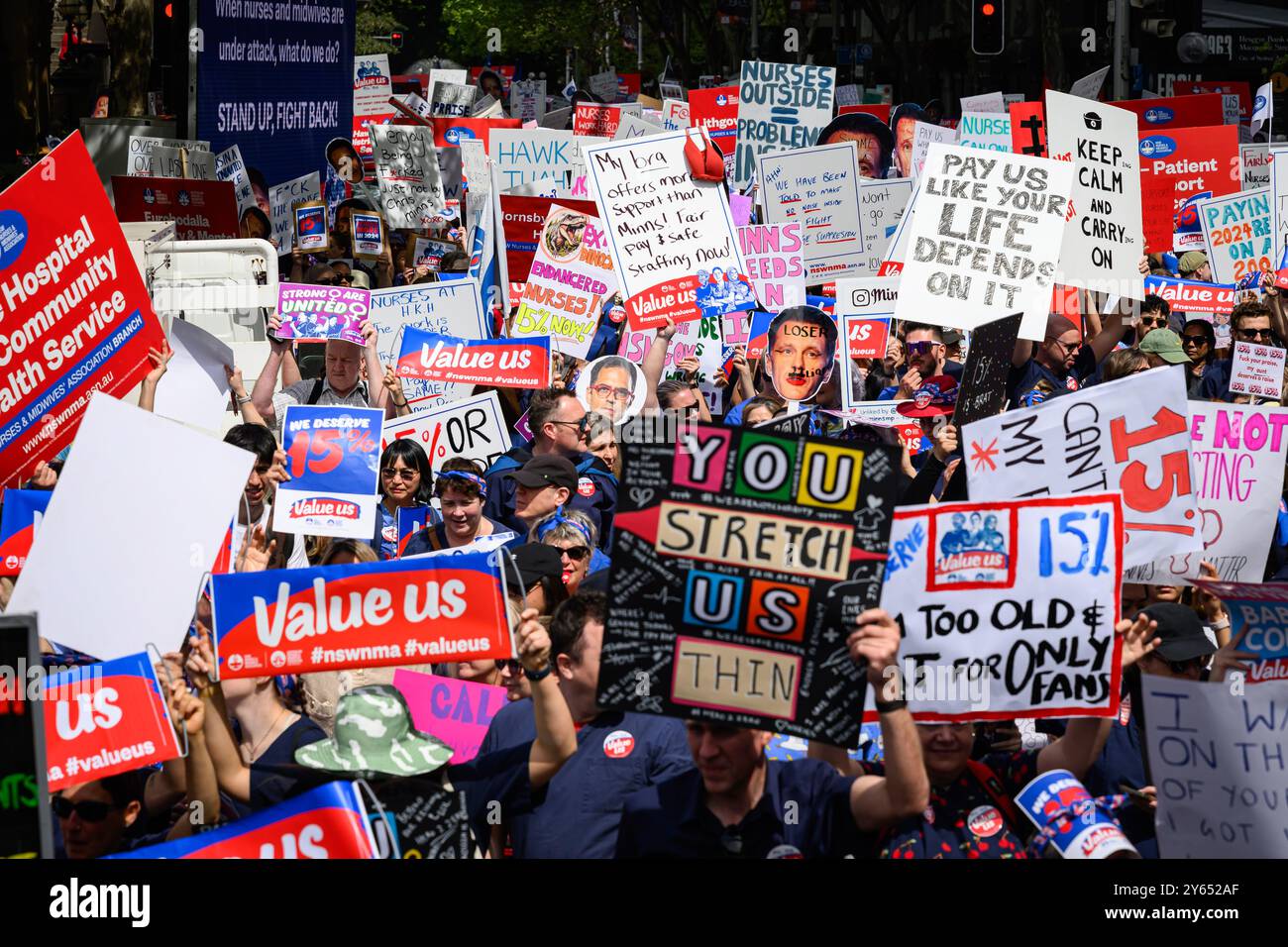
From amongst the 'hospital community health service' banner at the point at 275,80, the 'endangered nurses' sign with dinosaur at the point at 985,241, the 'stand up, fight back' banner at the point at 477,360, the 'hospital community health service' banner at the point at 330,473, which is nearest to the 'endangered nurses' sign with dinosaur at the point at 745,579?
the 'hospital community health service' banner at the point at 330,473

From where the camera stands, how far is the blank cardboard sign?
16.9 feet

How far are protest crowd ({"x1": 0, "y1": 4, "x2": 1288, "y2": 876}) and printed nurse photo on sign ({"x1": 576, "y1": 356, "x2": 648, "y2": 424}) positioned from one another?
0.07 feet

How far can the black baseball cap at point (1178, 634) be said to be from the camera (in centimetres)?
522

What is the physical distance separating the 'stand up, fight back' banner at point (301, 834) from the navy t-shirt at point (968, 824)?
51.1 inches

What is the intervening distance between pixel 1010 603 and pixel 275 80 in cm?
1548

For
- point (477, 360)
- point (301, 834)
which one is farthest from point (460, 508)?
point (301, 834)

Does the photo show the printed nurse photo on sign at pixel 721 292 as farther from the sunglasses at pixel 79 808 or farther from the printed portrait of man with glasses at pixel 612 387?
the sunglasses at pixel 79 808

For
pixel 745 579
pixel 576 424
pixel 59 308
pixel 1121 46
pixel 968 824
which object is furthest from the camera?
pixel 1121 46

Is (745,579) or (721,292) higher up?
(721,292)

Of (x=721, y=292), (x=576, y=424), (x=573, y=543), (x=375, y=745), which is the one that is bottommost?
(x=375, y=745)

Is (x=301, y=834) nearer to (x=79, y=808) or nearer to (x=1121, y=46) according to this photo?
(x=79, y=808)

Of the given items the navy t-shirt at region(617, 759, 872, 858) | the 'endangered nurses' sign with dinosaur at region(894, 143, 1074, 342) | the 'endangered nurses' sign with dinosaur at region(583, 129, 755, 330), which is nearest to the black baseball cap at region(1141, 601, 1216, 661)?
the navy t-shirt at region(617, 759, 872, 858)

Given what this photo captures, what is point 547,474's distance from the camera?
7559mm
